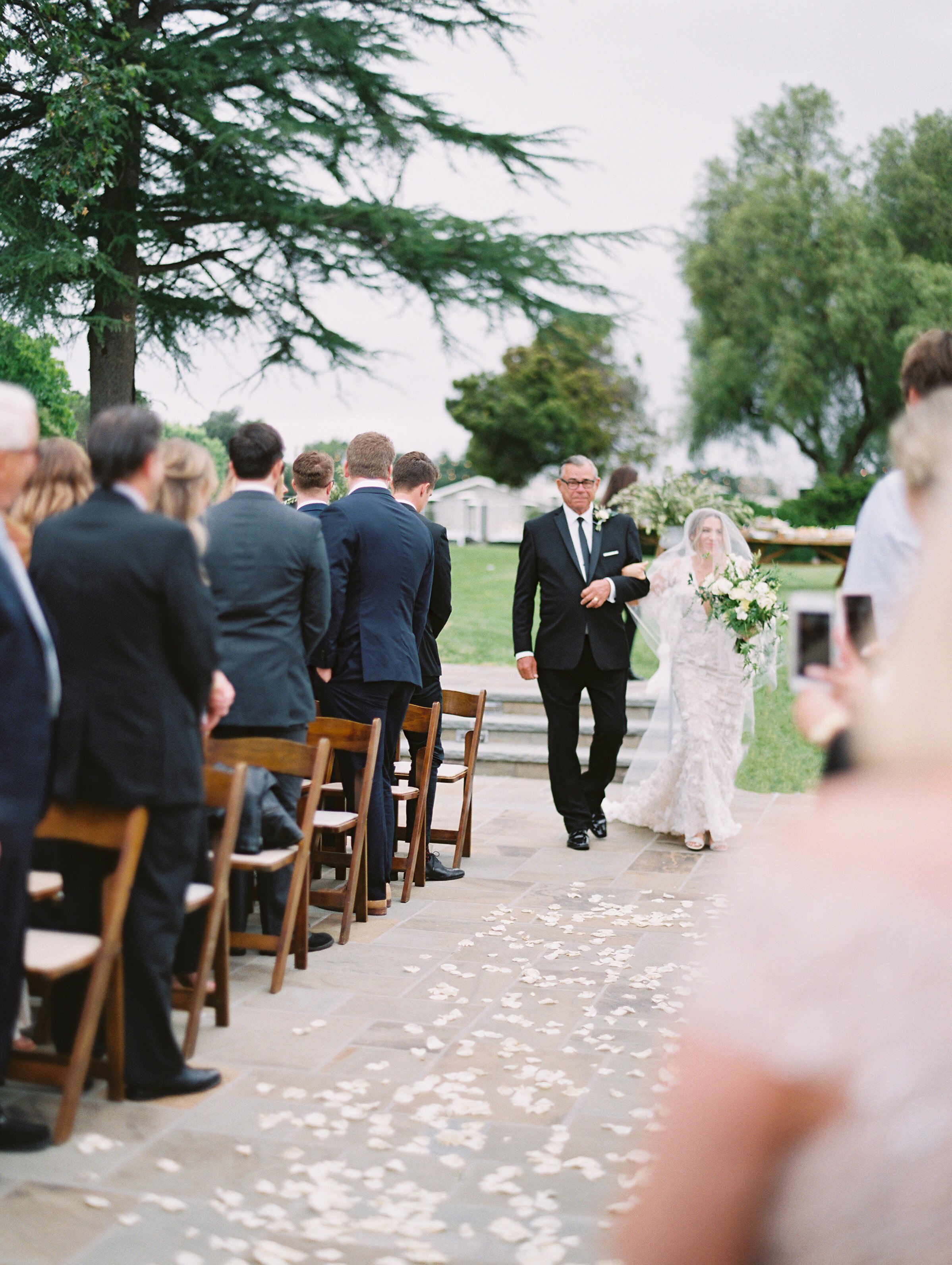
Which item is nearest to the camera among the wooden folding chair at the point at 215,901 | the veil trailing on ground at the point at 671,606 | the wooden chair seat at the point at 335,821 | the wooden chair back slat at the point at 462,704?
the wooden folding chair at the point at 215,901

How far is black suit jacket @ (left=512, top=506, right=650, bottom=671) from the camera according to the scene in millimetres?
7965

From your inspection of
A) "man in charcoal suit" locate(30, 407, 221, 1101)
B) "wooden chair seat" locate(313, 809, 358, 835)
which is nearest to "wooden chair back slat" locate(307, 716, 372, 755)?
"wooden chair seat" locate(313, 809, 358, 835)

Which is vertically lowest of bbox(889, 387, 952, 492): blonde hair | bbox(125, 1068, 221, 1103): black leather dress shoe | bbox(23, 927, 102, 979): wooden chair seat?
bbox(125, 1068, 221, 1103): black leather dress shoe

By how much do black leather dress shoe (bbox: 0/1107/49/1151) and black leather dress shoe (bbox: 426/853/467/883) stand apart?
369 centimetres

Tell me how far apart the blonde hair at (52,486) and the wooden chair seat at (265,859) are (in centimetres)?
145

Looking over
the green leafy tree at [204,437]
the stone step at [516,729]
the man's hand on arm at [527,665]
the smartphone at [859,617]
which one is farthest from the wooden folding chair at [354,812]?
the green leafy tree at [204,437]

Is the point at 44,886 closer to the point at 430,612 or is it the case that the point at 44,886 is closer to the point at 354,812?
the point at 354,812

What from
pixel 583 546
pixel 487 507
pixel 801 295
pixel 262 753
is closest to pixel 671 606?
pixel 583 546

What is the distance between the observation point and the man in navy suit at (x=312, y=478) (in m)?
6.92

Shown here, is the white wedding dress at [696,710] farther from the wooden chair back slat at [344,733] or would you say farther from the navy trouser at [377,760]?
the wooden chair back slat at [344,733]

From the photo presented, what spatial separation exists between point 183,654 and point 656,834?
5.43m

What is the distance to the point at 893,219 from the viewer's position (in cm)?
4253

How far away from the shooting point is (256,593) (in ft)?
16.9

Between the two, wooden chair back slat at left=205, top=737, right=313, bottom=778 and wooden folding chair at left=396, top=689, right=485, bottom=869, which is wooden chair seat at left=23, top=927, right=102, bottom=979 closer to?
wooden chair back slat at left=205, top=737, right=313, bottom=778
